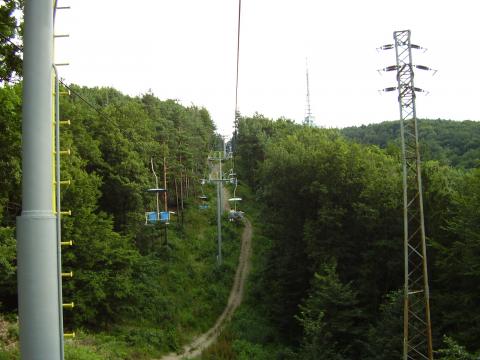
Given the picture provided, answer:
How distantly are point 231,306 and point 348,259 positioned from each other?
9287 mm

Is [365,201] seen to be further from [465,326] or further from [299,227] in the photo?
[465,326]

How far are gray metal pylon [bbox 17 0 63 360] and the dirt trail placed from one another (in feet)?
71.6

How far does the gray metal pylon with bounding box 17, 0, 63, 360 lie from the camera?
242 centimetres

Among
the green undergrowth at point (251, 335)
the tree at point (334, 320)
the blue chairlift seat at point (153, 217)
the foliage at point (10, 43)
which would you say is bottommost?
the green undergrowth at point (251, 335)

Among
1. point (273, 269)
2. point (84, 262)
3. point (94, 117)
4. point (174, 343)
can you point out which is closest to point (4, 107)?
point (84, 262)

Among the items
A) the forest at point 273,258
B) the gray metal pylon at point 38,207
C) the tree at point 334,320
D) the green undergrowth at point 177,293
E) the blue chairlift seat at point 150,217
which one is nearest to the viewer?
the gray metal pylon at point 38,207

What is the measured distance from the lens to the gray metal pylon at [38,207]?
95.3 inches

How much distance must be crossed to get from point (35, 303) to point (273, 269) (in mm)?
29423

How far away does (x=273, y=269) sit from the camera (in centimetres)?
3116

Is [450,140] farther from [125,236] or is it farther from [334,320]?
[125,236]

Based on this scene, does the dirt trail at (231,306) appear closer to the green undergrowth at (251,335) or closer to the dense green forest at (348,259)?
the green undergrowth at (251,335)

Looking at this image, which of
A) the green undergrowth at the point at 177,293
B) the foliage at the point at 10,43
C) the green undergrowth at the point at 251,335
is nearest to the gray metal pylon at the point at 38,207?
the foliage at the point at 10,43

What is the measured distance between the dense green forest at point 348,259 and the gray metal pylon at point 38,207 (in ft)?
58.3

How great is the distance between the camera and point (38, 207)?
2467 millimetres
